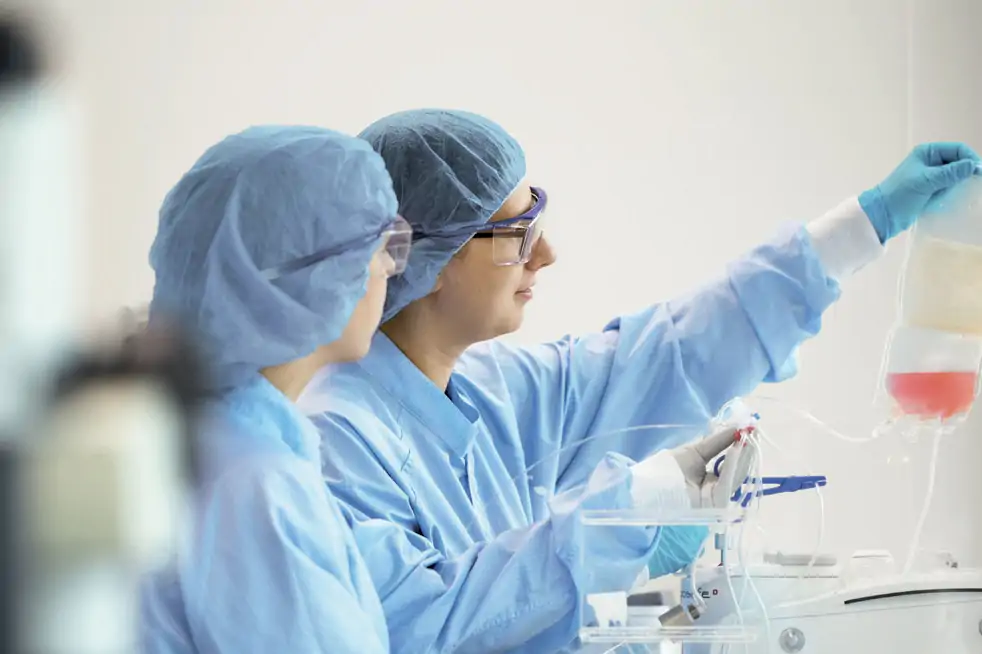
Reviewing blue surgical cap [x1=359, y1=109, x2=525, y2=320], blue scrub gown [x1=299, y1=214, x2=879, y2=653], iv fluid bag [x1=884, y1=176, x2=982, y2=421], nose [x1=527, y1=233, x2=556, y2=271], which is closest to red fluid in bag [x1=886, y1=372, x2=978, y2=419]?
iv fluid bag [x1=884, y1=176, x2=982, y2=421]

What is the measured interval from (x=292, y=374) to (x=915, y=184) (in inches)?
39.4

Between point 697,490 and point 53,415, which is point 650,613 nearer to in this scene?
point 697,490

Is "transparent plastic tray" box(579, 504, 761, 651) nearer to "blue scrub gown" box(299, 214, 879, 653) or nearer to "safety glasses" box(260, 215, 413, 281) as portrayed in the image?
"blue scrub gown" box(299, 214, 879, 653)

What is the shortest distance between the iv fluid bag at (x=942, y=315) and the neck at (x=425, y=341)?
665 mm

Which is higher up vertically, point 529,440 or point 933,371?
point 933,371

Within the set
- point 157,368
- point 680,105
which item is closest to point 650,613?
point 157,368

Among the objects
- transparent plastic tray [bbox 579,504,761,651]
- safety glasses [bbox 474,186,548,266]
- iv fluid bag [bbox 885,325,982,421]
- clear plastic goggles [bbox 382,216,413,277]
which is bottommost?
transparent plastic tray [bbox 579,504,761,651]

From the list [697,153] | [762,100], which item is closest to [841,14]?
[762,100]

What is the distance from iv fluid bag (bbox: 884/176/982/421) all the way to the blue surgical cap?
24.5 inches

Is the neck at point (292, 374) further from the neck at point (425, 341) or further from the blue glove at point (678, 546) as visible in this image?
the blue glove at point (678, 546)

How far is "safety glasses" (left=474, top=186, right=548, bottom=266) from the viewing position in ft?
5.66

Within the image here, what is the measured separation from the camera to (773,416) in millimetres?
1858

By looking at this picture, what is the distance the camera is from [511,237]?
5.69 feet

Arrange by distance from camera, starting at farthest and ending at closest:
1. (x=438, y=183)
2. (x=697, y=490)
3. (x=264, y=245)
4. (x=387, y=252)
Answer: (x=438, y=183)
(x=697, y=490)
(x=387, y=252)
(x=264, y=245)
